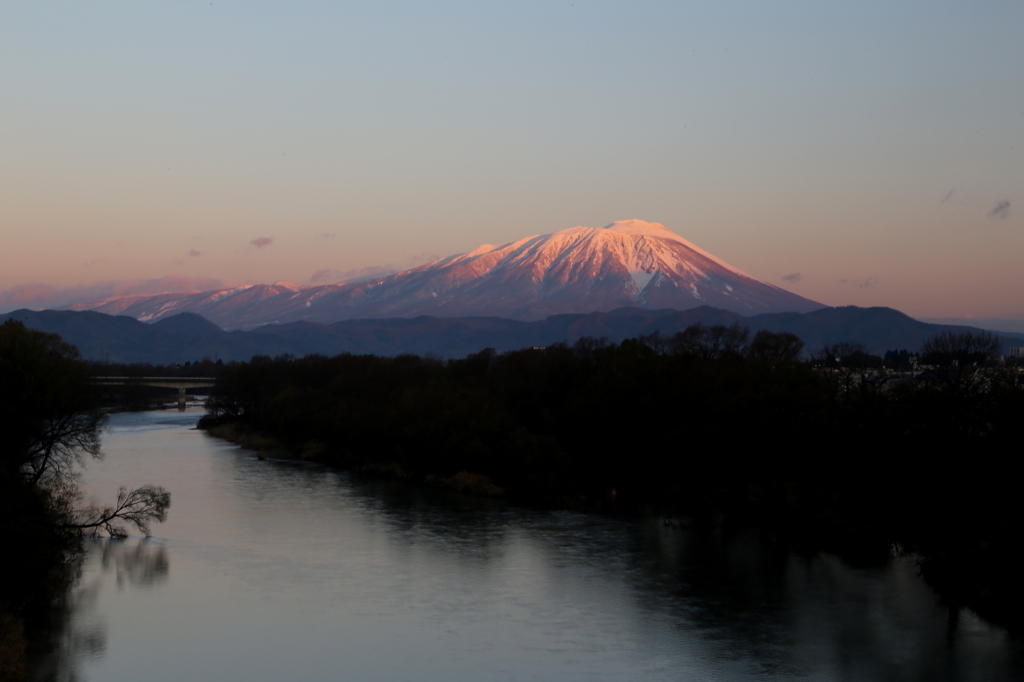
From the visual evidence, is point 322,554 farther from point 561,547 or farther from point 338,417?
point 338,417

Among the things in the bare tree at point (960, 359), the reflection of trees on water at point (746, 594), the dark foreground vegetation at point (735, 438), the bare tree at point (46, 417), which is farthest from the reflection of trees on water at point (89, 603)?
the bare tree at point (960, 359)

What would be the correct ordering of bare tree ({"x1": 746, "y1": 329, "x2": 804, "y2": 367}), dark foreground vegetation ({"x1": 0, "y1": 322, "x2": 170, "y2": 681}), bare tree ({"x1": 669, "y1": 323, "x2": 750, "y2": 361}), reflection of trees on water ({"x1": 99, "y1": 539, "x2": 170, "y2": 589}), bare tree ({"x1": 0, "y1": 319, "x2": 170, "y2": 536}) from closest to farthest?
dark foreground vegetation ({"x1": 0, "y1": 322, "x2": 170, "y2": 681}), reflection of trees on water ({"x1": 99, "y1": 539, "x2": 170, "y2": 589}), bare tree ({"x1": 0, "y1": 319, "x2": 170, "y2": 536}), bare tree ({"x1": 746, "y1": 329, "x2": 804, "y2": 367}), bare tree ({"x1": 669, "y1": 323, "x2": 750, "y2": 361})

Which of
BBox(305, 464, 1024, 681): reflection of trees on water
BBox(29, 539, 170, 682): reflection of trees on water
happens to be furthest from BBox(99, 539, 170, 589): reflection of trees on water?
BBox(305, 464, 1024, 681): reflection of trees on water

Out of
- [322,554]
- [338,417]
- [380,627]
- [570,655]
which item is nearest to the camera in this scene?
[570,655]

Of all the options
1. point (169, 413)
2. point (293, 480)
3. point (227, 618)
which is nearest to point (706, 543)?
point (227, 618)

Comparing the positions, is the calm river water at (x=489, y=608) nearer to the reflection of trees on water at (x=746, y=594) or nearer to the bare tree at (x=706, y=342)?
the reflection of trees on water at (x=746, y=594)

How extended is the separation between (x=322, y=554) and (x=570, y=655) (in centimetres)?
1067

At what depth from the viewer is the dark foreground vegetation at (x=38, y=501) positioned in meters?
19.0

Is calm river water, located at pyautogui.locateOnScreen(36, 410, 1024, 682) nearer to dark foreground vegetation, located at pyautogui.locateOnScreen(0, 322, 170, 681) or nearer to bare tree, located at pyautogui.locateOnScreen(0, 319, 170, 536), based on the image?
dark foreground vegetation, located at pyautogui.locateOnScreen(0, 322, 170, 681)

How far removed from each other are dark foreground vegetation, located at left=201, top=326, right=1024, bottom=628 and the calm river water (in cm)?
212

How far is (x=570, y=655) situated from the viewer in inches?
747

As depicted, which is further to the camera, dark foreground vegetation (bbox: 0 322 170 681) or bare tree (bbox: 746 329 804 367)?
bare tree (bbox: 746 329 804 367)

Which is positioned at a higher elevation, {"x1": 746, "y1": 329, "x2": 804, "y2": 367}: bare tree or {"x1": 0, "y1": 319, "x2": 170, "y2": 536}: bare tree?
{"x1": 746, "y1": 329, "x2": 804, "y2": 367}: bare tree

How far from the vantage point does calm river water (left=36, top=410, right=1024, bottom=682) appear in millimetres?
18250
